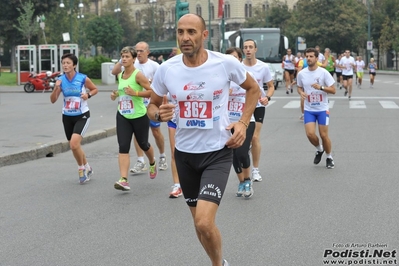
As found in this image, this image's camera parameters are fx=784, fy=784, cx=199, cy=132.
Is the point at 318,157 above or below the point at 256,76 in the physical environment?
below

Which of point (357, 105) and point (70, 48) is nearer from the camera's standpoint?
point (357, 105)

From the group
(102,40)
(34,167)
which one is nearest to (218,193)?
(34,167)

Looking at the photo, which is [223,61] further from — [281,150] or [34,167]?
[281,150]

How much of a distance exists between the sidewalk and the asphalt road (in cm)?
20

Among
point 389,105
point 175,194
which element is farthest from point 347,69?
point 175,194

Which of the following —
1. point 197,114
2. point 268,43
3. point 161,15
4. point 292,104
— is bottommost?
point 292,104

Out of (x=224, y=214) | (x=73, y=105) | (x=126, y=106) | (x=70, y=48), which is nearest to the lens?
(x=224, y=214)

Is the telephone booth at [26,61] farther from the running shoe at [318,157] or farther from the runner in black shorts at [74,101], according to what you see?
the runner in black shorts at [74,101]

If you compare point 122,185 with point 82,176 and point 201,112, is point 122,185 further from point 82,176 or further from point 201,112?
point 201,112

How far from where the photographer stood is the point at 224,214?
336 inches

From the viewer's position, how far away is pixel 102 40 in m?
77.6

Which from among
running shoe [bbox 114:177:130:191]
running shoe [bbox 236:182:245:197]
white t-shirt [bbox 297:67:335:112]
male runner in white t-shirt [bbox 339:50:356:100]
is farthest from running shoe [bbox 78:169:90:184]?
male runner in white t-shirt [bbox 339:50:356:100]

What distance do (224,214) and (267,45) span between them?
3668 cm

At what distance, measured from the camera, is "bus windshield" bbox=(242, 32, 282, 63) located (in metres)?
44.2
